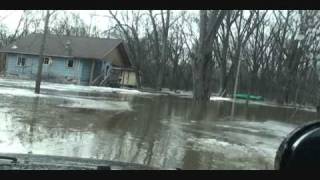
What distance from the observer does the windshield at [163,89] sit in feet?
44.6

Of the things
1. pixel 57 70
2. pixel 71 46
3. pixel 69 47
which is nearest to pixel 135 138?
pixel 57 70

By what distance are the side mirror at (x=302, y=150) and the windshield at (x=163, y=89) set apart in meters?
0.64

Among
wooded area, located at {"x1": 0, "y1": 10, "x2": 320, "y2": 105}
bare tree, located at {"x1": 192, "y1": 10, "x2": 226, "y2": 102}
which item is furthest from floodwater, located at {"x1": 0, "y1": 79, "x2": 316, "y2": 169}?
wooded area, located at {"x1": 0, "y1": 10, "x2": 320, "y2": 105}

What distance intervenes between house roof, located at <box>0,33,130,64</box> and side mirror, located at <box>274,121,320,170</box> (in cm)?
5848

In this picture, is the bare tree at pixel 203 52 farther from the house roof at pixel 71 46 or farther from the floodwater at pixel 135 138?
the house roof at pixel 71 46

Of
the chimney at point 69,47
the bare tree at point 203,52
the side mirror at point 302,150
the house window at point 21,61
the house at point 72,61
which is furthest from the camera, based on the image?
the house window at point 21,61

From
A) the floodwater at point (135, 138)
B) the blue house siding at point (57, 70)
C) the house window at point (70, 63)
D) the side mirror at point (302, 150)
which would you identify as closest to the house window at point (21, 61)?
the blue house siding at point (57, 70)

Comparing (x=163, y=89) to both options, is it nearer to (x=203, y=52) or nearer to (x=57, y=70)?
(x=57, y=70)

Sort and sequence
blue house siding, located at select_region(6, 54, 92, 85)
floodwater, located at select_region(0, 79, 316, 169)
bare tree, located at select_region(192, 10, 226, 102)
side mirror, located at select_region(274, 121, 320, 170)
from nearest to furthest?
1. side mirror, located at select_region(274, 121, 320, 170)
2. floodwater, located at select_region(0, 79, 316, 169)
3. bare tree, located at select_region(192, 10, 226, 102)
4. blue house siding, located at select_region(6, 54, 92, 85)

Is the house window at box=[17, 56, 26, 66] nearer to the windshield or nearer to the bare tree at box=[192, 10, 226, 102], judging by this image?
the windshield

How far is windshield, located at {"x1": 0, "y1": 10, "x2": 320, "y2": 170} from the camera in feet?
44.6
